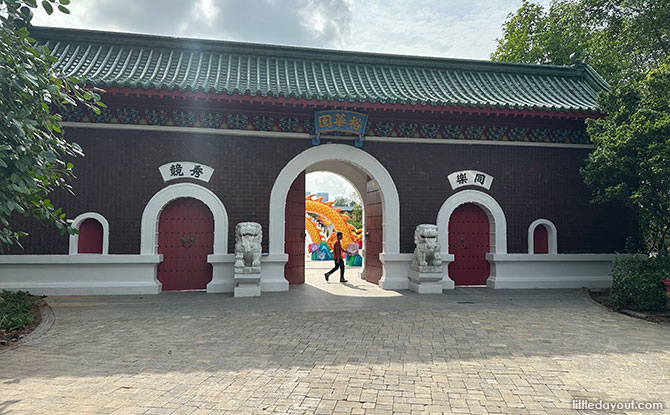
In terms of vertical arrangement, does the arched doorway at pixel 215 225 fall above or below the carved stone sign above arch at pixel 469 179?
below

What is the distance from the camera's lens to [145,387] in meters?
3.80

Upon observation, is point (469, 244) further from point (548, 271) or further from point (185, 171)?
point (185, 171)

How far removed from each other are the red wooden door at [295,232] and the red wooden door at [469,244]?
Answer: 3.68m

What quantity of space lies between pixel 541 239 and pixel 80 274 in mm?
10376

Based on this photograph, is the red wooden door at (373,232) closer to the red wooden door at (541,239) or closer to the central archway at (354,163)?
the central archway at (354,163)

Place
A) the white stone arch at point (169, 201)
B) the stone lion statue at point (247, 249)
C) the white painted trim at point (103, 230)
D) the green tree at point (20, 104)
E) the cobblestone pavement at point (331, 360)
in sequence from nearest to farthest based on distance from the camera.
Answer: the cobblestone pavement at point (331, 360), the green tree at point (20, 104), the stone lion statue at point (247, 249), the white painted trim at point (103, 230), the white stone arch at point (169, 201)

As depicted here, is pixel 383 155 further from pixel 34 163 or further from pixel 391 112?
pixel 34 163

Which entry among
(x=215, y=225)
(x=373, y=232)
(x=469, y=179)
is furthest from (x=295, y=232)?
(x=469, y=179)

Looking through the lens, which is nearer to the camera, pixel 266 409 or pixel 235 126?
pixel 266 409

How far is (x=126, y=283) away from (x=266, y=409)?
659cm

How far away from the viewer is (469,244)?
1030 cm

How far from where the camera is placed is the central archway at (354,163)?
938cm

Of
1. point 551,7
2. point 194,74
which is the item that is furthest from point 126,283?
point 551,7

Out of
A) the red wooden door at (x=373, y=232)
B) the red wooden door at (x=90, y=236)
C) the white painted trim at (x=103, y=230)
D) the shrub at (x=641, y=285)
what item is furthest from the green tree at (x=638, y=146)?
the red wooden door at (x=90, y=236)
